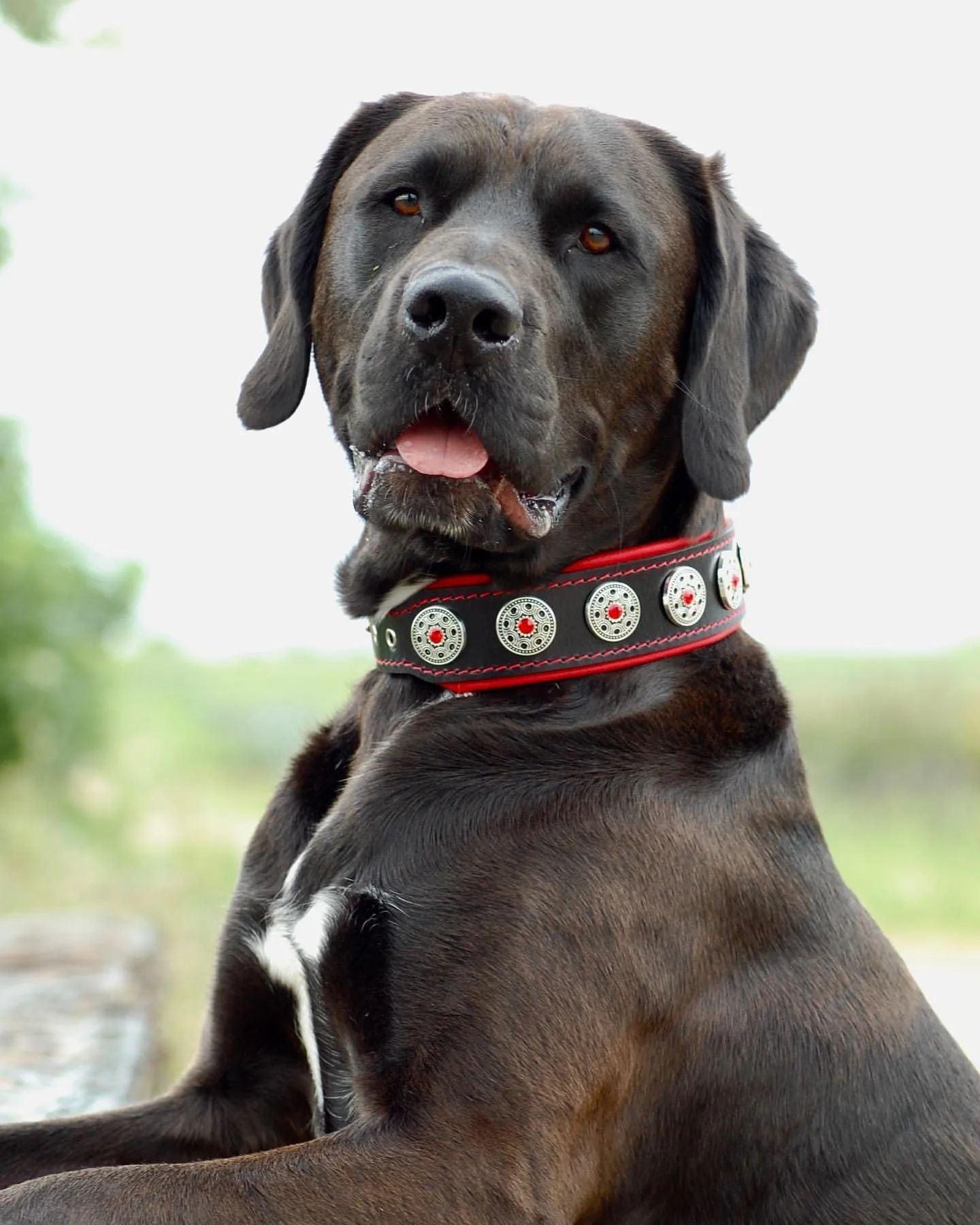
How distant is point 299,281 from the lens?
350cm

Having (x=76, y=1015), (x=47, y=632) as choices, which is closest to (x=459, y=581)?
(x=76, y=1015)

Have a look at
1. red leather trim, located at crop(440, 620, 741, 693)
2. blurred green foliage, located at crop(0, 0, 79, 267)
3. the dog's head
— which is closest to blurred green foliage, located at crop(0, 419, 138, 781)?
blurred green foliage, located at crop(0, 0, 79, 267)

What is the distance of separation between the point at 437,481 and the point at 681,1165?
125 centimetres

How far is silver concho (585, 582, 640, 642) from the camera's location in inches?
113

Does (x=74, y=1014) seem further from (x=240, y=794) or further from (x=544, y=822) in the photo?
(x=240, y=794)

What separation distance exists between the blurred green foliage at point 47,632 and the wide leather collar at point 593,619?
674 cm

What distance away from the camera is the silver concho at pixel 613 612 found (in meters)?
2.87

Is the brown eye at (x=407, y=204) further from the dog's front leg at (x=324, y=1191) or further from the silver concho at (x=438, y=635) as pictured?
the dog's front leg at (x=324, y=1191)

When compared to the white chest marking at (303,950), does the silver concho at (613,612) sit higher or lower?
higher

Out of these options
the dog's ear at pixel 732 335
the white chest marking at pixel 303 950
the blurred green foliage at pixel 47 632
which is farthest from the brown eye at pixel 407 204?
the blurred green foliage at pixel 47 632

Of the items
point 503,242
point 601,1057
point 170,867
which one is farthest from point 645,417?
point 170,867

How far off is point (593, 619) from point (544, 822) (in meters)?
0.39

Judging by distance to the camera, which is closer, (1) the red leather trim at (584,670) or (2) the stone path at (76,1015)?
(1) the red leather trim at (584,670)

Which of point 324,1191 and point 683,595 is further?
point 683,595
